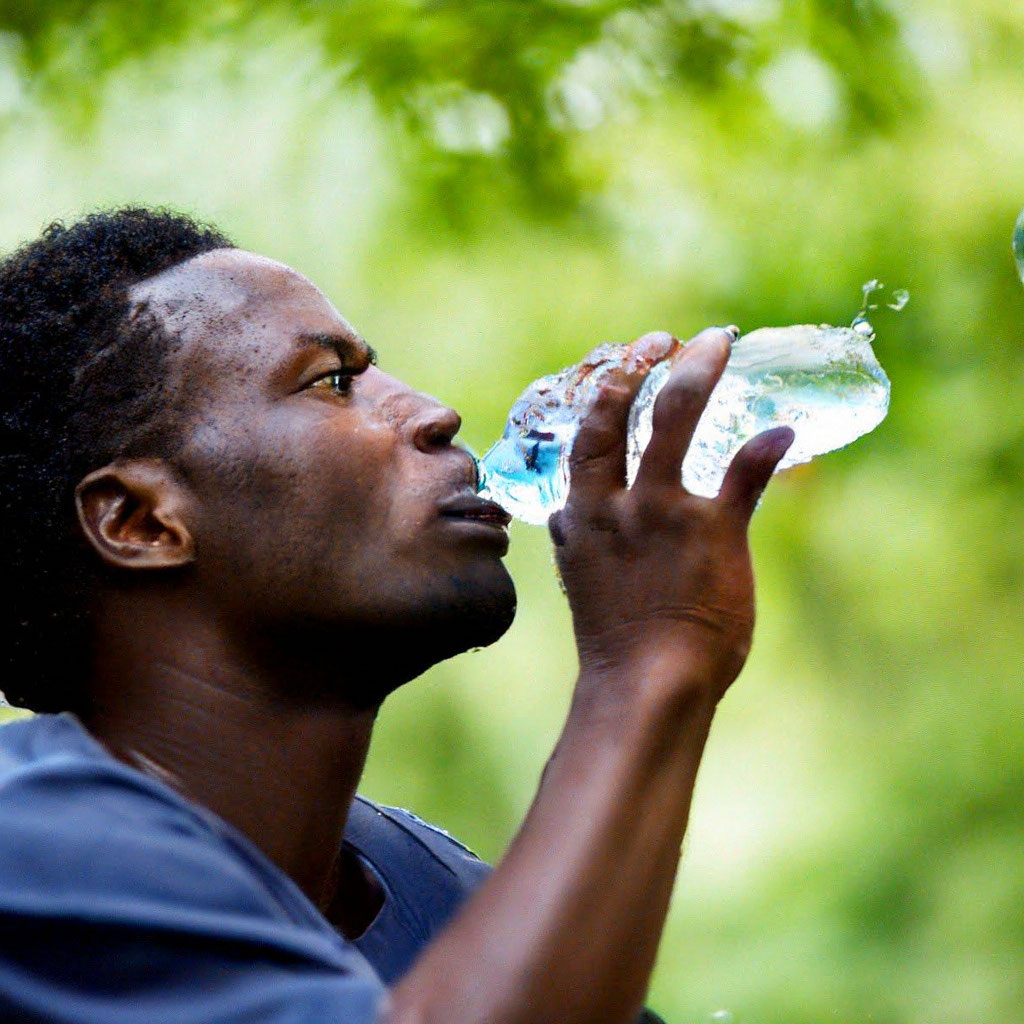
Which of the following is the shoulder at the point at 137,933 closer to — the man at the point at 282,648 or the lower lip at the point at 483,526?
the man at the point at 282,648

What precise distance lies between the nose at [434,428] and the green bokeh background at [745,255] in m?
2.62

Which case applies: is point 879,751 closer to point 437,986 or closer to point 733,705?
point 733,705

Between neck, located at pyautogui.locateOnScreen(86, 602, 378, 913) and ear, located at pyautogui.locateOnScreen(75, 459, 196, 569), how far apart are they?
0.15 ft

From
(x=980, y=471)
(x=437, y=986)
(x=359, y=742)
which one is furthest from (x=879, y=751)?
(x=437, y=986)

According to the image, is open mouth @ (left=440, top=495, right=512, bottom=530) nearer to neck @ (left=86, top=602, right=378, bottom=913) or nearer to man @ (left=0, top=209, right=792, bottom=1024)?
man @ (left=0, top=209, right=792, bottom=1024)

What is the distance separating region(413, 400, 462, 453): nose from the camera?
4.72ft

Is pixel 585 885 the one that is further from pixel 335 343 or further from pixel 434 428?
pixel 335 343

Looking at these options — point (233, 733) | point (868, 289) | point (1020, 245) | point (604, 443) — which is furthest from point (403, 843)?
point (1020, 245)

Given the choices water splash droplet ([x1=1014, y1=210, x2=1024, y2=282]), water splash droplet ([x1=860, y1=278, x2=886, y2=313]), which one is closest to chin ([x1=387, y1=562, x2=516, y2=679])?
water splash droplet ([x1=860, y1=278, x2=886, y2=313])

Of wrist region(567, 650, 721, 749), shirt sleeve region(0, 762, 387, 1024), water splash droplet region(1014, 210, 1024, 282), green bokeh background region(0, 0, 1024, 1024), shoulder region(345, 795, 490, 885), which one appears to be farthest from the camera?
green bokeh background region(0, 0, 1024, 1024)

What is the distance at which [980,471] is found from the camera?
14.1 ft

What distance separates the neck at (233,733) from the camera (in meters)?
1.31

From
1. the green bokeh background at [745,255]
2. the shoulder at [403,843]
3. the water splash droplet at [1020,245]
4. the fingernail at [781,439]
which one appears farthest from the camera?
the green bokeh background at [745,255]

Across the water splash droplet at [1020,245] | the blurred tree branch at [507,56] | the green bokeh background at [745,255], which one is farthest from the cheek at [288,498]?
the blurred tree branch at [507,56]
